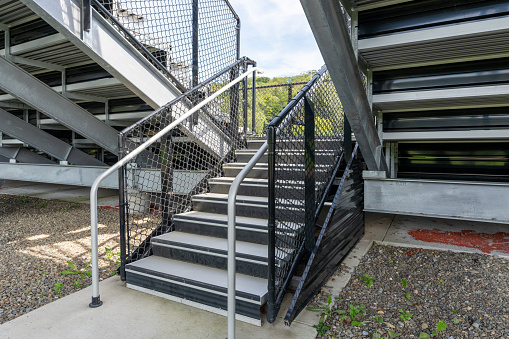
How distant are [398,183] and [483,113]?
3.89ft

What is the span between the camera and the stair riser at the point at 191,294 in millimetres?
2227

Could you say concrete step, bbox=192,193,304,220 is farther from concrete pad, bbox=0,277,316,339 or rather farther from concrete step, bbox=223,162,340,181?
concrete pad, bbox=0,277,316,339

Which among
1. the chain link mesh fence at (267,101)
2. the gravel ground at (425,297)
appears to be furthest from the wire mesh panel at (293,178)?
the chain link mesh fence at (267,101)

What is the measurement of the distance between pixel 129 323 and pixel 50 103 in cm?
386

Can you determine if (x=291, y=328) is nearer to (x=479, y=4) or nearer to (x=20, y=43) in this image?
(x=479, y=4)

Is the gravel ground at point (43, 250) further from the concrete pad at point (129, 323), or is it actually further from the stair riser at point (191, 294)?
the stair riser at point (191, 294)

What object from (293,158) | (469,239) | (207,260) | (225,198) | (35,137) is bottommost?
(469,239)

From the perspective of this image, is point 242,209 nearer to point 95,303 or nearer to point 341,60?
point 95,303

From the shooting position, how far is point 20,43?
13.1 ft

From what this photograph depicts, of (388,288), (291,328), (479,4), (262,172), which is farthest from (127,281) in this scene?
(479,4)

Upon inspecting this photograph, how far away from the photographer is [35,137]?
6.57 metres

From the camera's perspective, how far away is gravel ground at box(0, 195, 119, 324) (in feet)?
9.23

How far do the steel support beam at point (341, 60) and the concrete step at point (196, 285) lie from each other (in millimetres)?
1616

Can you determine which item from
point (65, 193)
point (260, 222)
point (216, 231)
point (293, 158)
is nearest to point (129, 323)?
point (216, 231)
